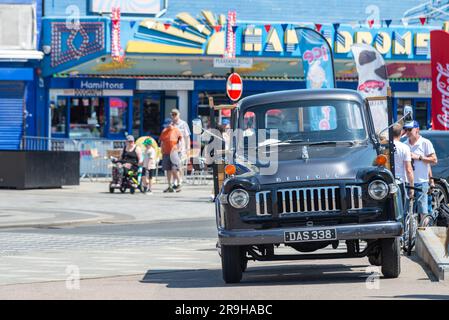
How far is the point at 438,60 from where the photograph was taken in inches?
841

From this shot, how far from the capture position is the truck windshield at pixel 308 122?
13.5 metres

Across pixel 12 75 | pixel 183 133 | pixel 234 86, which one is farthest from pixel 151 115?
pixel 234 86

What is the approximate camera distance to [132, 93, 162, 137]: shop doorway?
4247cm

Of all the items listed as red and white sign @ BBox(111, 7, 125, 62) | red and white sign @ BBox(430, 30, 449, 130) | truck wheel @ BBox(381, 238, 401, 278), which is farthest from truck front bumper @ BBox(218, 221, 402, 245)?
red and white sign @ BBox(111, 7, 125, 62)

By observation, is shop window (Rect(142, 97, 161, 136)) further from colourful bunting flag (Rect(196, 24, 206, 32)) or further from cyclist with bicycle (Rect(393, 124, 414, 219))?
cyclist with bicycle (Rect(393, 124, 414, 219))

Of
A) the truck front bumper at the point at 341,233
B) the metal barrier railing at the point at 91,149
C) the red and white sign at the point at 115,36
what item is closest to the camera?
the truck front bumper at the point at 341,233

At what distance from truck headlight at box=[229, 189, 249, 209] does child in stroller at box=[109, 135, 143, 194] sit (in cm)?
1861

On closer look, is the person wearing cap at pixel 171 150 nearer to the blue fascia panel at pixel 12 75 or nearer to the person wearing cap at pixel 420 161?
the blue fascia panel at pixel 12 75

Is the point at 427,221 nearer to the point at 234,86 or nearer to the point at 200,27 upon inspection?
the point at 234,86

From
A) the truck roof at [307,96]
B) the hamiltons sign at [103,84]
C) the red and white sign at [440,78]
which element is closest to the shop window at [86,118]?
the hamiltons sign at [103,84]

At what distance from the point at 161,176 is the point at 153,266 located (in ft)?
84.2

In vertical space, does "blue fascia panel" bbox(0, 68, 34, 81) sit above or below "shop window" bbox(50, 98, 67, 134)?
above

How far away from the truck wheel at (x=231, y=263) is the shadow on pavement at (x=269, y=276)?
96mm
